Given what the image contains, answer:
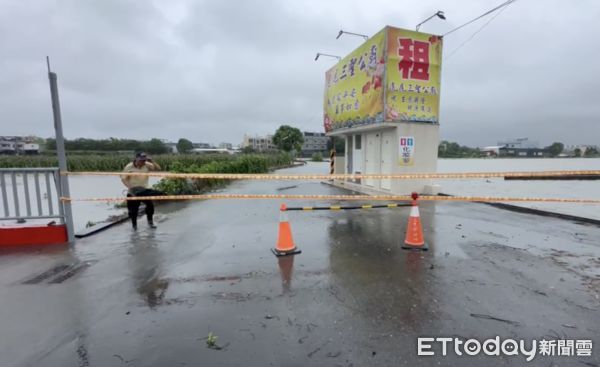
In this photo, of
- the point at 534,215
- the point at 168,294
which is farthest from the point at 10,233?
the point at 534,215

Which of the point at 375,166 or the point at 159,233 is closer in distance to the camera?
the point at 159,233

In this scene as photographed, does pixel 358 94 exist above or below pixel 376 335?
above

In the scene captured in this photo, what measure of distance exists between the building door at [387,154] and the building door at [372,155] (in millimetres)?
247

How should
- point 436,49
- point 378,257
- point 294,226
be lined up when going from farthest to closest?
point 436,49
point 294,226
point 378,257

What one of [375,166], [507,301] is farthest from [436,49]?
[507,301]

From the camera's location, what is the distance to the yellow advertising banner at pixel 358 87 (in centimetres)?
1033

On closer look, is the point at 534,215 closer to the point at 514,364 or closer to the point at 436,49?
the point at 436,49

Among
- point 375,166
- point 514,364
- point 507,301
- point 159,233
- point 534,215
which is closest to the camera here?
point 514,364

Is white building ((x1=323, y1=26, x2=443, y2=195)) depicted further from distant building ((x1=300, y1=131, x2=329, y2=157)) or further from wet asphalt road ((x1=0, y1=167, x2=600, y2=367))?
distant building ((x1=300, y1=131, x2=329, y2=157))

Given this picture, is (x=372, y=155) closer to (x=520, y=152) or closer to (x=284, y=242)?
(x=284, y=242)

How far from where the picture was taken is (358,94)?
11883mm

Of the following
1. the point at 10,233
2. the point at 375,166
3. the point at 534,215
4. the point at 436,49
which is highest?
the point at 436,49

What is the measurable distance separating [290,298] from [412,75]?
9638mm

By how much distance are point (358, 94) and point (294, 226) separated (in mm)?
7654
